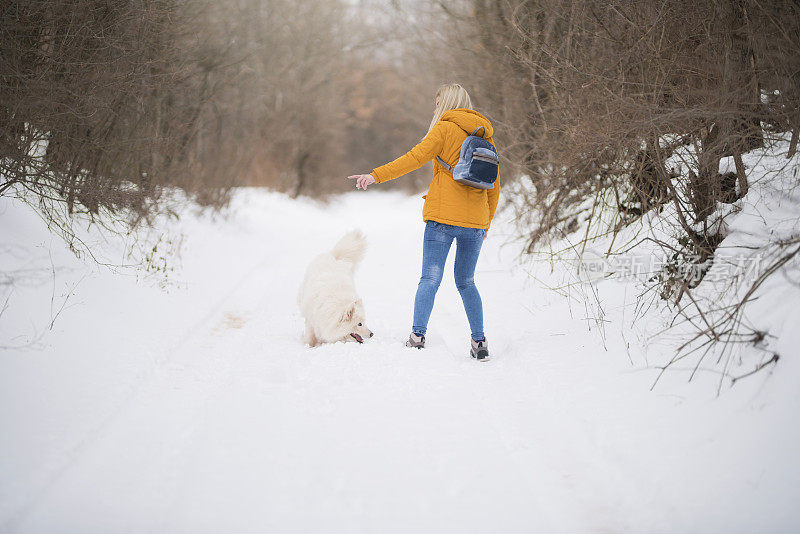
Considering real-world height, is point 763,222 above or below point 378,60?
below

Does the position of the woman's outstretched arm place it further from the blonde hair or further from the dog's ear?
the dog's ear

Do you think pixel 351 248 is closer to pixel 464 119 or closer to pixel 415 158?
pixel 415 158

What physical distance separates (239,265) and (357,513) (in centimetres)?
759

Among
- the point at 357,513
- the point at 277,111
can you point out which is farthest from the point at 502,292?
the point at 277,111

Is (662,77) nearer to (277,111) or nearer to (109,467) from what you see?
(109,467)

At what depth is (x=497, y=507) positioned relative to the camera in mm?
2258

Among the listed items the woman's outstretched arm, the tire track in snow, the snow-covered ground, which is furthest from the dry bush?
the tire track in snow

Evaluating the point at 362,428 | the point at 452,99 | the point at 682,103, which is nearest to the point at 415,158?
the point at 452,99

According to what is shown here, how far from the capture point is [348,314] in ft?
15.4

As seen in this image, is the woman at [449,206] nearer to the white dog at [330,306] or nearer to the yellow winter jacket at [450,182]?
the yellow winter jacket at [450,182]

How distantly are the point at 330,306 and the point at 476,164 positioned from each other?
1976mm

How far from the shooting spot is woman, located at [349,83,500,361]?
3.96m

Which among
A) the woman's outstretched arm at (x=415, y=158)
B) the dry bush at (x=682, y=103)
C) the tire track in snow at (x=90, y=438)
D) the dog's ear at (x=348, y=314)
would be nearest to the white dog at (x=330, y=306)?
the dog's ear at (x=348, y=314)

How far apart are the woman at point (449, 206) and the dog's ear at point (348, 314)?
67 cm
